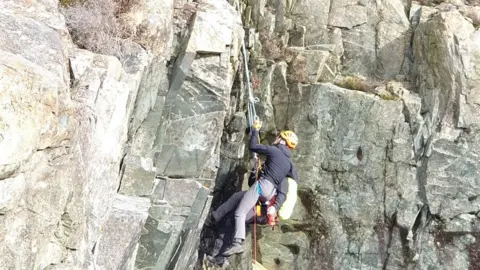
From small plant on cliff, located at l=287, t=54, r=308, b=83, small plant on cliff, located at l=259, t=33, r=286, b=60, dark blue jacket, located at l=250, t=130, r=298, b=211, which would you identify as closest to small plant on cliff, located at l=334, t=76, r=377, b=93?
small plant on cliff, located at l=287, t=54, r=308, b=83

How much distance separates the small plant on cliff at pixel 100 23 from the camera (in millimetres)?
10172

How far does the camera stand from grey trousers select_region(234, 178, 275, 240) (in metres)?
13.3

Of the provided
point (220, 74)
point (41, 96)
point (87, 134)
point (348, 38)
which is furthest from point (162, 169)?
point (348, 38)

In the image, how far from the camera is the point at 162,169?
45.1 feet

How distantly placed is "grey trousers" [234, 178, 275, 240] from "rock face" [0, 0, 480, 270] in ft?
4.50

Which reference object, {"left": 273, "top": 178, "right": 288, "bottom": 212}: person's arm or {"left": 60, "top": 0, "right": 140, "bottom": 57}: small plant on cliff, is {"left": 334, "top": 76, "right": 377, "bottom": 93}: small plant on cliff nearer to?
{"left": 273, "top": 178, "right": 288, "bottom": 212}: person's arm

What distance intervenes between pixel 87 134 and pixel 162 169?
6.15 meters

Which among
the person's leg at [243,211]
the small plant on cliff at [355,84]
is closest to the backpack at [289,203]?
the person's leg at [243,211]

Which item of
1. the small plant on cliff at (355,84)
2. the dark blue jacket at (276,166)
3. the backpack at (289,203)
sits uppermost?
the dark blue jacket at (276,166)

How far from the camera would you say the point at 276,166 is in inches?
527

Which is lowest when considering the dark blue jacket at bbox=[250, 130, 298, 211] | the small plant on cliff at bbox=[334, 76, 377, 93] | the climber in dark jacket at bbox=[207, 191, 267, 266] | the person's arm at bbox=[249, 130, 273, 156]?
the climber in dark jacket at bbox=[207, 191, 267, 266]

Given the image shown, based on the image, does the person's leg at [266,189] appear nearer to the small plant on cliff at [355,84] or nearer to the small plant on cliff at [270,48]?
the small plant on cliff at [270,48]

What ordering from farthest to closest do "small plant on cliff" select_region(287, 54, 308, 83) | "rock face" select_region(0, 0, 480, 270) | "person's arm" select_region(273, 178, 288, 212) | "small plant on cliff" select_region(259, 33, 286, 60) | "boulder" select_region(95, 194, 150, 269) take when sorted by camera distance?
"small plant on cliff" select_region(287, 54, 308, 83) → "small plant on cliff" select_region(259, 33, 286, 60) → "person's arm" select_region(273, 178, 288, 212) → "boulder" select_region(95, 194, 150, 269) → "rock face" select_region(0, 0, 480, 270)

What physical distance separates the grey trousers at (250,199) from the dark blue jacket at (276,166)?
7.9 inches
